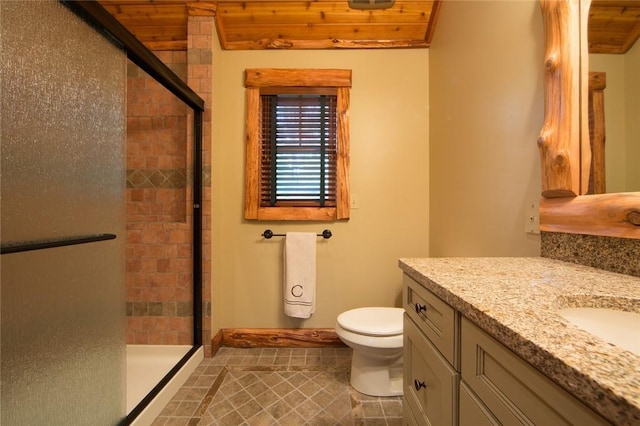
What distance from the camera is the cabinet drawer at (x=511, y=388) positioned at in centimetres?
32

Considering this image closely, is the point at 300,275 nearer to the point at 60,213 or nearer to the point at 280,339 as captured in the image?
the point at 280,339

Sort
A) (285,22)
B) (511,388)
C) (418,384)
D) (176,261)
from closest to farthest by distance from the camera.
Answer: (511,388)
(418,384)
(176,261)
(285,22)

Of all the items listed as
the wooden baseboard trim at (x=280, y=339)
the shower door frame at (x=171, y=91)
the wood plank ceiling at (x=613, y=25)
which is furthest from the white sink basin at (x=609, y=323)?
the shower door frame at (x=171, y=91)

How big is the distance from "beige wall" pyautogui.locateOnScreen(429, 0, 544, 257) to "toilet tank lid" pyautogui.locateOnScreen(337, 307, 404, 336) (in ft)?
1.86

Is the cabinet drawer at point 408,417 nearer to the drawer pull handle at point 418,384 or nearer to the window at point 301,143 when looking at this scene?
the drawer pull handle at point 418,384

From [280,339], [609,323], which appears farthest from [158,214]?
[609,323]

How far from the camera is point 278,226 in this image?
1.93 meters

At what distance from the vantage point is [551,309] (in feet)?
1.55

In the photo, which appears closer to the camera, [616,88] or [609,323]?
[609,323]

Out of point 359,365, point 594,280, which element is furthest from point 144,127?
point 594,280

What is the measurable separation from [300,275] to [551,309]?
4.93ft

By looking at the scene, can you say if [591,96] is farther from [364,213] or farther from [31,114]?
[31,114]

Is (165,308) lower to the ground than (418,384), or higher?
lower

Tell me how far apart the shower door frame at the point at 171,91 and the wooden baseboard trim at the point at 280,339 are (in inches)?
9.1
